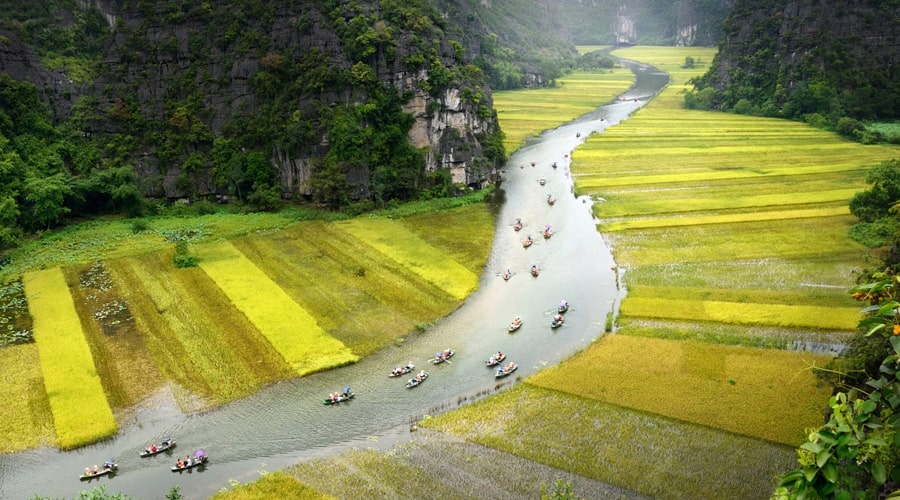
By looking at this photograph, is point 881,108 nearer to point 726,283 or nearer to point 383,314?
point 726,283

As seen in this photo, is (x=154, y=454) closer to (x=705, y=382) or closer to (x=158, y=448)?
(x=158, y=448)

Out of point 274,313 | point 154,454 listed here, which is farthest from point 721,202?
point 154,454

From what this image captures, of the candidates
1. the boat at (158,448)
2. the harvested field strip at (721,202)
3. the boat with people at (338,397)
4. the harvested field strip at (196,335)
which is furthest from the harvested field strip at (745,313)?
the boat at (158,448)

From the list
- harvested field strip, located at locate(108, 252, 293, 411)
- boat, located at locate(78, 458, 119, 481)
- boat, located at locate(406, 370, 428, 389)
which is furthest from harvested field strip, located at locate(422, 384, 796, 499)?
boat, located at locate(78, 458, 119, 481)

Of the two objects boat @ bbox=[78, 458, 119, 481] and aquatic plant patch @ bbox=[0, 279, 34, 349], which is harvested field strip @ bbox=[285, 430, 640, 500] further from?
aquatic plant patch @ bbox=[0, 279, 34, 349]

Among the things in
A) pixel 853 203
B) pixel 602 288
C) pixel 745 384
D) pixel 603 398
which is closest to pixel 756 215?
pixel 853 203

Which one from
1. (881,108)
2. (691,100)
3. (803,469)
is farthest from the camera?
(691,100)
